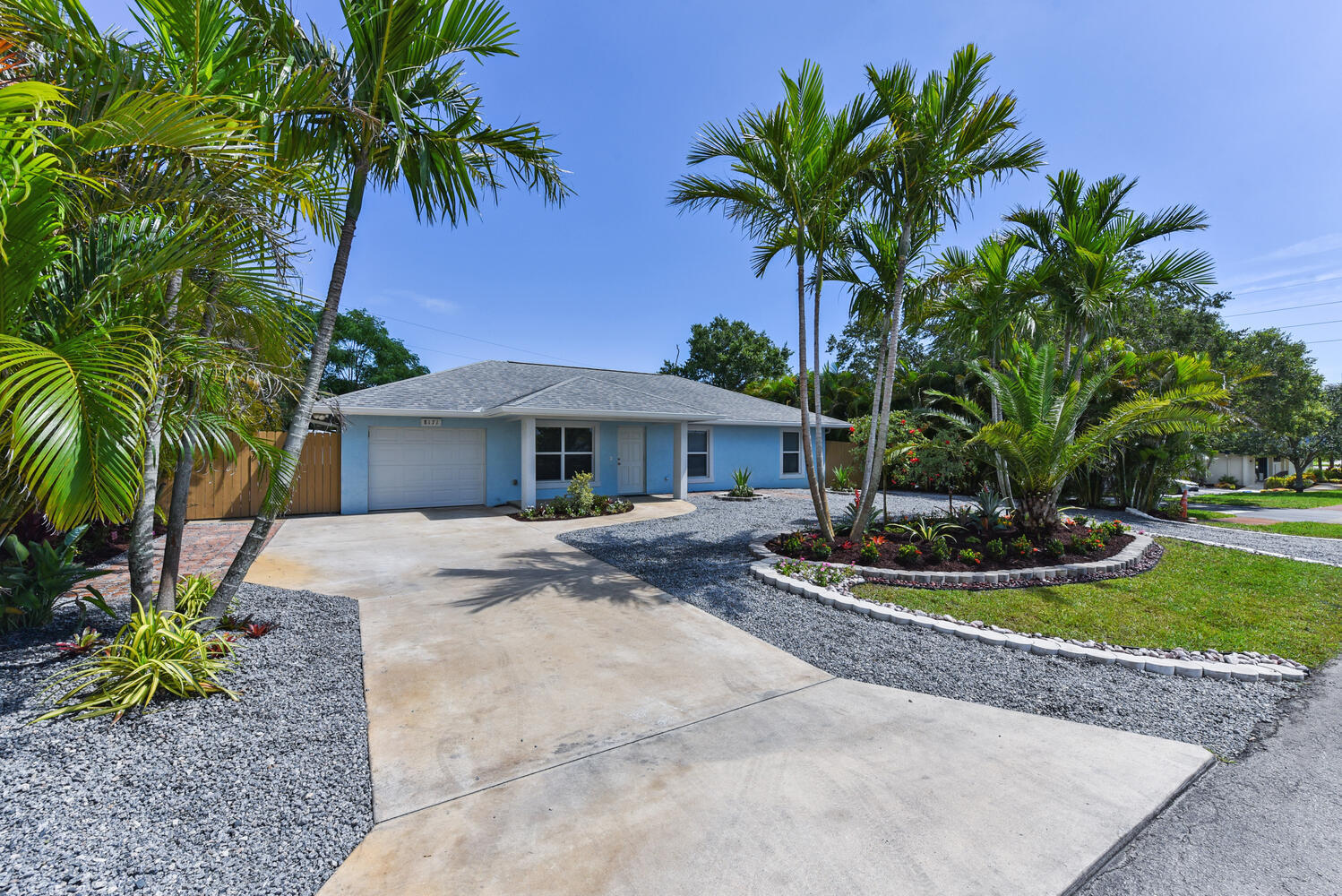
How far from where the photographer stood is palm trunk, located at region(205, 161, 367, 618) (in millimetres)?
3996

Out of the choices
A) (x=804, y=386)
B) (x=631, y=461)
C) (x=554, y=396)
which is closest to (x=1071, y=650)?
(x=804, y=386)

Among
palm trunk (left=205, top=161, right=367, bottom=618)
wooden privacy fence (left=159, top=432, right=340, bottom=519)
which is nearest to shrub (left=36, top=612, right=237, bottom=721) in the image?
palm trunk (left=205, top=161, right=367, bottom=618)

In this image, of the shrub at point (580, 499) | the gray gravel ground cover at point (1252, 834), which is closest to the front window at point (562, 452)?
the shrub at point (580, 499)

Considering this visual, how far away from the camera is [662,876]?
208 centimetres

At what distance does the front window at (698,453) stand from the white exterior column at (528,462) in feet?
18.4

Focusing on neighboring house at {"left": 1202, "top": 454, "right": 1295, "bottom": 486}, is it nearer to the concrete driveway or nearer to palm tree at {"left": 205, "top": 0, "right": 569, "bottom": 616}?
the concrete driveway

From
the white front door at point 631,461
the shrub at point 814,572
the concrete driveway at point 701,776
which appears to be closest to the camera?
the concrete driveway at point 701,776

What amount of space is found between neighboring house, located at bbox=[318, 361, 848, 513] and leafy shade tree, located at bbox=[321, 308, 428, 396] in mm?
22714

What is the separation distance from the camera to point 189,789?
8.24ft

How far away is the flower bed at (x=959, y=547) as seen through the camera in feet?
22.5

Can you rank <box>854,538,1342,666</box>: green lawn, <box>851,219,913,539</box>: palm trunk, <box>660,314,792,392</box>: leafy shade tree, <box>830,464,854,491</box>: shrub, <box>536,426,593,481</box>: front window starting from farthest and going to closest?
1. <box>660,314,792,392</box>: leafy shade tree
2. <box>830,464,854,491</box>: shrub
3. <box>536,426,593,481</box>: front window
4. <box>851,219,913,539</box>: palm trunk
5. <box>854,538,1342,666</box>: green lawn

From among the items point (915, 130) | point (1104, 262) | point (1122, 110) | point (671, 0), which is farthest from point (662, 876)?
point (1122, 110)

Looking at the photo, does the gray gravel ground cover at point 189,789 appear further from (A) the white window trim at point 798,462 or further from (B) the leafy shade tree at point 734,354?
(B) the leafy shade tree at point 734,354

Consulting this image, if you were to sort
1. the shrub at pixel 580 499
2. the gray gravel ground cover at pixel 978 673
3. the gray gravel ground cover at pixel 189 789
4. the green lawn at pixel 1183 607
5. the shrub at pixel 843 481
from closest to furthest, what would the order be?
the gray gravel ground cover at pixel 189 789
the gray gravel ground cover at pixel 978 673
the green lawn at pixel 1183 607
the shrub at pixel 580 499
the shrub at pixel 843 481
